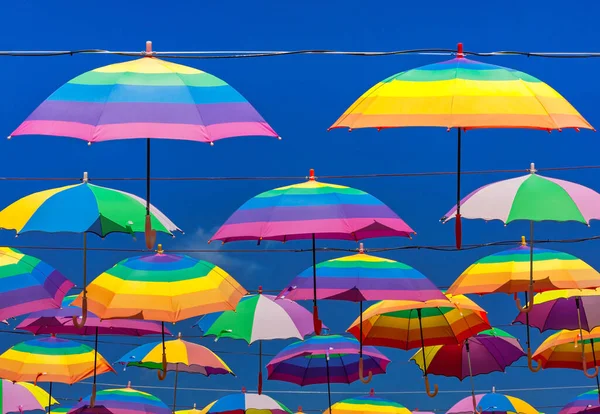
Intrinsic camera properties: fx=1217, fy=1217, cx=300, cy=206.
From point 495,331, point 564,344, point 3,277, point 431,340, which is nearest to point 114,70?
point 3,277

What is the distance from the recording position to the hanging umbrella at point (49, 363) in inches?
550

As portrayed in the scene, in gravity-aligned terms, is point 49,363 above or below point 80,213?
below

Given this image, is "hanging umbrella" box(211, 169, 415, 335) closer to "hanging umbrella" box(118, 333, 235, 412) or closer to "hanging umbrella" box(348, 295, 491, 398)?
"hanging umbrella" box(348, 295, 491, 398)

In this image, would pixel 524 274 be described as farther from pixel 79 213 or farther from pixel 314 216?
pixel 79 213

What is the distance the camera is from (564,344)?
51.6ft

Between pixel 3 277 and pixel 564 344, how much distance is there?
7403 mm

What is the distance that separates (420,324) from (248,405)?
256 centimetres

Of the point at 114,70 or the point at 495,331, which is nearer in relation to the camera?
the point at 114,70

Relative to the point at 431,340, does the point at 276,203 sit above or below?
above

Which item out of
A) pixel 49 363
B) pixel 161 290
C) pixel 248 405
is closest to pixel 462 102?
pixel 161 290

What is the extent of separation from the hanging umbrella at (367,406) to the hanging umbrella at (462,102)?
5533 mm

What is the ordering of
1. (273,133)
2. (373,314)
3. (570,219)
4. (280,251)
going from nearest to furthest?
(273,133) → (570,219) → (373,314) → (280,251)

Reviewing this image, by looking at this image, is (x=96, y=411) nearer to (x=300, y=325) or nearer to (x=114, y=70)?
(x=300, y=325)

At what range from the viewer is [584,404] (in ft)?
54.1
